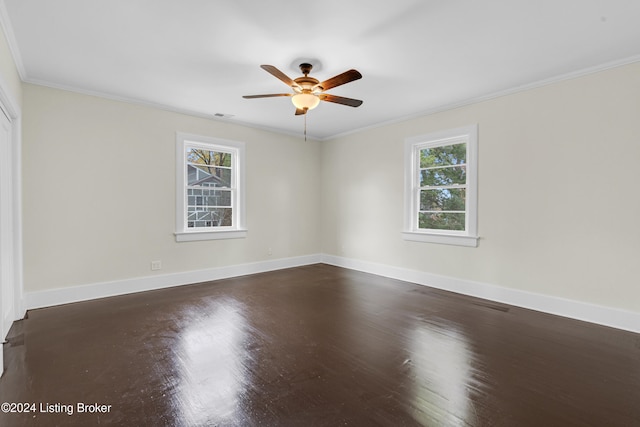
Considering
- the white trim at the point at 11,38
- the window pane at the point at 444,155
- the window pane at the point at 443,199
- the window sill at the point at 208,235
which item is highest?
the white trim at the point at 11,38

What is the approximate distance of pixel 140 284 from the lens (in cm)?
427

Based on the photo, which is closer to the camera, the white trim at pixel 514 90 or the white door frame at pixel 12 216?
the white door frame at pixel 12 216

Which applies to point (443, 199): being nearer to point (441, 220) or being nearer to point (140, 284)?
point (441, 220)

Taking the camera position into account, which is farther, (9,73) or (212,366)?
(9,73)

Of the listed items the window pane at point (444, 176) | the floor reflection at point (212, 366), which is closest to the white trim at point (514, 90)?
the window pane at point (444, 176)

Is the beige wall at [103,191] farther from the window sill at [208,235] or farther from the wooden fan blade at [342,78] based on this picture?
the wooden fan blade at [342,78]

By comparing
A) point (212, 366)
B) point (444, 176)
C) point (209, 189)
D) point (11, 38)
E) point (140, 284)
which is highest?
point (11, 38)

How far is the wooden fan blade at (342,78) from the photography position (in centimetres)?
260

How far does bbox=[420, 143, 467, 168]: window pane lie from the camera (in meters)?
4.36

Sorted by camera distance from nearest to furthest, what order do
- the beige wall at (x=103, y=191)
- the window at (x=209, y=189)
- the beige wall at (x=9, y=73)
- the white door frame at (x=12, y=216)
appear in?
the beige wall at (x=9, y=73) → the white door frame at (x=12, y=216) → the beige wall at (x=103, y=191) → the window at (x=209, y=189)

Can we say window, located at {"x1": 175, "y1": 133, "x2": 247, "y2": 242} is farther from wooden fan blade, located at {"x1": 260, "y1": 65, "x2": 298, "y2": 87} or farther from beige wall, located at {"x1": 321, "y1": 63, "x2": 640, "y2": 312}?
beige wall, located at {"x1": 321, "y1": 63, "x2": 640, "y2": 312}

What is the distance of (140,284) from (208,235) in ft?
3.79

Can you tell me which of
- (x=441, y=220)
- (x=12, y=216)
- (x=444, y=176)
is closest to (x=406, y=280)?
(x=441, y=220)

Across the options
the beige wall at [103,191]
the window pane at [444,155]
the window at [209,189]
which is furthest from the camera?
the window at [209,189]
